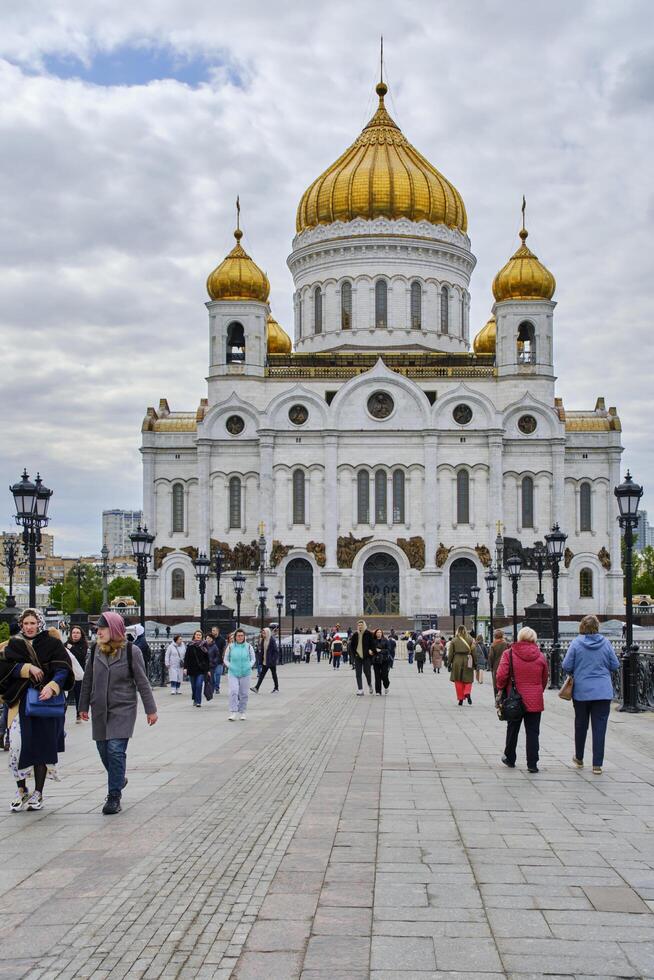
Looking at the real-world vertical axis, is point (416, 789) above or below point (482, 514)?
below

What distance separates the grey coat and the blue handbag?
0.22 meters

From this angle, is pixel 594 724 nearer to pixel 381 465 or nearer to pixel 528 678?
pixel 528 678

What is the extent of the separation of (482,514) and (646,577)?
49192 mm

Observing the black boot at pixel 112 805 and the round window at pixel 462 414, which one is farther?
the round window at pixel 462 414

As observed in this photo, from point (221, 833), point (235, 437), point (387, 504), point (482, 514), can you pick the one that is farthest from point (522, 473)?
point (221, 833)

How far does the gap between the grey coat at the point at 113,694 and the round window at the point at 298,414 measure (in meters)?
52.9

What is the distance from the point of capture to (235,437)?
207 feet

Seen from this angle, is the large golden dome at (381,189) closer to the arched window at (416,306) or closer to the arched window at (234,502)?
the arched window at (416,306)

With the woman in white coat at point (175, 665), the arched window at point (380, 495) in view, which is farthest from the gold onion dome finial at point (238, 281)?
the woman in white coat at point (175, 665)

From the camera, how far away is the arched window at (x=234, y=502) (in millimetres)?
62781

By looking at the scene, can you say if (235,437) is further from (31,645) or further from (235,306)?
(31,645)

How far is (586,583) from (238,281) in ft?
82.6

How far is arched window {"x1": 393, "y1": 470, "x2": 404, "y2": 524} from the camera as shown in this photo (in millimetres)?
62156

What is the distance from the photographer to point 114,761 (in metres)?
9.85
